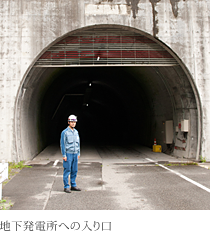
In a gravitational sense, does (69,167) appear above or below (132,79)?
below

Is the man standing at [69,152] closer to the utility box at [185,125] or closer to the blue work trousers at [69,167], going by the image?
the blue work trousers at [69,167]

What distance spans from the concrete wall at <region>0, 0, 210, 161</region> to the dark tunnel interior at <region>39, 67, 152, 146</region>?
12.1ft

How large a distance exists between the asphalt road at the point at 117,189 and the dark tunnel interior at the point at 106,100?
7.28m

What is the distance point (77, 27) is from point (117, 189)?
658 cm

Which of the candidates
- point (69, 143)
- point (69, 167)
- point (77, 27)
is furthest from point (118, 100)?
point (69, 167)

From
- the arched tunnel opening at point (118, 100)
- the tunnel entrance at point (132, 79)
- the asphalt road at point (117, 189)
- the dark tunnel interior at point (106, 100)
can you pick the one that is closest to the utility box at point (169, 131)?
the tunnel entrance at point (132, 79)

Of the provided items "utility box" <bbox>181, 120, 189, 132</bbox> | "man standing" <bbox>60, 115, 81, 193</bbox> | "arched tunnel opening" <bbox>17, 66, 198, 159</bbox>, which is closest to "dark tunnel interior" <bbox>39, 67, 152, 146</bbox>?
"arched tunnel opening" <bbox>17, 66, 198, 159</bbox>

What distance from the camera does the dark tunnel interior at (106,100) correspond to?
17406 millimetres

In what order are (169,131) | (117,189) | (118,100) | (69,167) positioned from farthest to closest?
1. (118,100)
2. (169,131)
3. (117,189)
4. (69,167)

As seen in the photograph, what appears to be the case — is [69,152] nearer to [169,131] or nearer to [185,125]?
[185,125]

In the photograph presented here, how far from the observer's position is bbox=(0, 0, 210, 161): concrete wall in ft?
33.4

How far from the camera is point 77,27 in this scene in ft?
33.6

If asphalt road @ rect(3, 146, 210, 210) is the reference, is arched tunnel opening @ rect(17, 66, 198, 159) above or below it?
above

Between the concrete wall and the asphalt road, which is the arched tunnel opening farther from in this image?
the asphalt road
